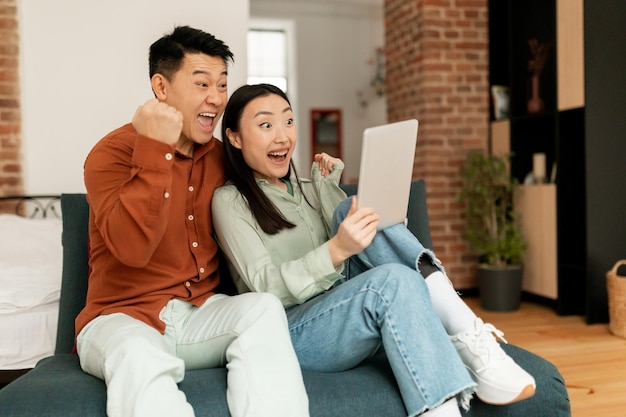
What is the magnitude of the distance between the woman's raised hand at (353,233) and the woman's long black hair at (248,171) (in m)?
0.26

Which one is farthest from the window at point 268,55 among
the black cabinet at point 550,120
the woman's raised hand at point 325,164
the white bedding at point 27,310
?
the woman's raised hand at point 325,164

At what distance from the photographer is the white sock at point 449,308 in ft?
5.54

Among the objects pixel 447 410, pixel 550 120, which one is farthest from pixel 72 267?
pixel 550 120

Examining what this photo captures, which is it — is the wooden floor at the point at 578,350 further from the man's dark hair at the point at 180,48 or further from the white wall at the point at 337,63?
the white wall at the point at 337,63

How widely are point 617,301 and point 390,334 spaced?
259 cm

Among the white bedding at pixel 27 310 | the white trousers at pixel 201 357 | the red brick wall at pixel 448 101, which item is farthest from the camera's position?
the red brick wall at pixel 448 101

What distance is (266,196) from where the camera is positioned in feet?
6.38

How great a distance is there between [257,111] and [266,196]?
257 millimetres

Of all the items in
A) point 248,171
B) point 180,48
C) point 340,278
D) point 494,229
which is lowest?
point 494,229

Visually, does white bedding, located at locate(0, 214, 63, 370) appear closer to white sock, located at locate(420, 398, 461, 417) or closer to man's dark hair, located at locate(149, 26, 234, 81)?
man's dark hair, located at locate(149, 26, 234, 81)

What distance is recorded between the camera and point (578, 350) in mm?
3410

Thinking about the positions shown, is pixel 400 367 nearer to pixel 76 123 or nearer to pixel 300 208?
pixel 300 208

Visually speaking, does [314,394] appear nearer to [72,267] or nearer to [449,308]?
[449,308]

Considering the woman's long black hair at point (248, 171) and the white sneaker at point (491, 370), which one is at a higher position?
the woman's long black hair at point (248, 171)
